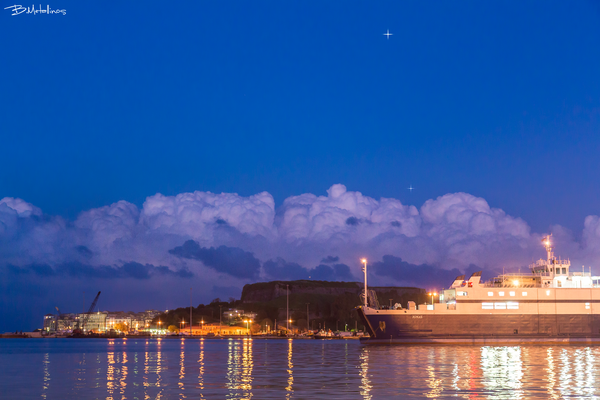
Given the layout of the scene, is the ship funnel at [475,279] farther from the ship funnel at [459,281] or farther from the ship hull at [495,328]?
the ship hull at [495,328]

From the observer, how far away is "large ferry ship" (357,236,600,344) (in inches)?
3487

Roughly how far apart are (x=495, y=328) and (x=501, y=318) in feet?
5.78

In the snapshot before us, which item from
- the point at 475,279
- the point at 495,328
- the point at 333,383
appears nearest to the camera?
the point at 333,383

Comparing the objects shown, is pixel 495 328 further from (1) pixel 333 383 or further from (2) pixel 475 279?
(1) pixel 333 383

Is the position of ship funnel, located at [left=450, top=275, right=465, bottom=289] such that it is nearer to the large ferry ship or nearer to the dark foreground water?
the large ferry ship

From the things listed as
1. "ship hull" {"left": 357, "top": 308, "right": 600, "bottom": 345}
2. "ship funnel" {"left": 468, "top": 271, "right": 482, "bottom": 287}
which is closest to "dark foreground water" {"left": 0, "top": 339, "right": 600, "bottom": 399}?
"ship hull" {"left": 357, "top": 308, "right": 600, "bottom": 345}

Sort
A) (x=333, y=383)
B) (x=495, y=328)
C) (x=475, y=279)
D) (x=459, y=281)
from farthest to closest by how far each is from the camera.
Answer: (x=459, y=281) → (x=475, y=279) → (x=495, y=328) → (x=333, y=383)

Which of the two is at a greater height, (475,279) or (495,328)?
(475,279)

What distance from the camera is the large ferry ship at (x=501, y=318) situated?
8856cm

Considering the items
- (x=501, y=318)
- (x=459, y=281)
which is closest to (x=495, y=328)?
(x=501, y=318)

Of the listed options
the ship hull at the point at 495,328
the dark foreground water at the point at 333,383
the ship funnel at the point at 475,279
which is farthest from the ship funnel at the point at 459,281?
the dark foreground water at the point at 333,383

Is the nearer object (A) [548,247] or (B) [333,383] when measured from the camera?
(B) [333,383]

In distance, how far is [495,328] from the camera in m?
88.6

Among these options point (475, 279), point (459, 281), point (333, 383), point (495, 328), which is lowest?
point (495, 328)
